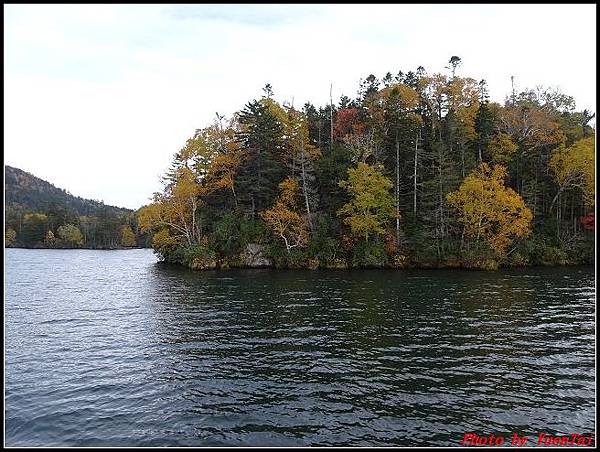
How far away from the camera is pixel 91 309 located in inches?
1101

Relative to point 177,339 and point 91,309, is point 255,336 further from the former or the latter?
point 91,309

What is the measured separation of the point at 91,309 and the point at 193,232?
28472 millimetres

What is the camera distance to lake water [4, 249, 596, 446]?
1153 centimetres

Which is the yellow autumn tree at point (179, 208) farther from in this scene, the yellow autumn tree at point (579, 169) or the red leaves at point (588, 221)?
the red leaves at point (588, 221)

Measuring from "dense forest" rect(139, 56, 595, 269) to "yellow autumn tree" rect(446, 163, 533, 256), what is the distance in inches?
5.5

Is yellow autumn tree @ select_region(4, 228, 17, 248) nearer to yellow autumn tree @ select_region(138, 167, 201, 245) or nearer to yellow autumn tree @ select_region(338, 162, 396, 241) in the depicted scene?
yellow autumn tree @ select_region(138, 167, 201, 245)

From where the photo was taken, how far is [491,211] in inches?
1896

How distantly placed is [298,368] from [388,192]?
42.1 metres

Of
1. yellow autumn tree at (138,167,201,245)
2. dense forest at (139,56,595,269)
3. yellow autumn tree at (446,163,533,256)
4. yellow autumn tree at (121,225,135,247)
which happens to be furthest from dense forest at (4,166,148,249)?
yellow autumn tree at (446,163,533,256)

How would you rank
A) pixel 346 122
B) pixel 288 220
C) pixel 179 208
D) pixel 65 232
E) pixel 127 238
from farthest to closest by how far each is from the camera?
pixel 127 238
pixel 65 232
pixel 346 122
pixel 179 208
pixel 288 220

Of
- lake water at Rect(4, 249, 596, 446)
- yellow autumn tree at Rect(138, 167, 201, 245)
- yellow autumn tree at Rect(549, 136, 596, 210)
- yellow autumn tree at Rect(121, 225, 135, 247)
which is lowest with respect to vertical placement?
lake water at Rect(4, 249, 596, 446)

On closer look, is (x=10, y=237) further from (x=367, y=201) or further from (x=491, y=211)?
(x=491, y=211)

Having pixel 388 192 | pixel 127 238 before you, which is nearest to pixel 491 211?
pixel 388 192

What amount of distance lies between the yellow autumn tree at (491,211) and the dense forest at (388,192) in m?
0.14
